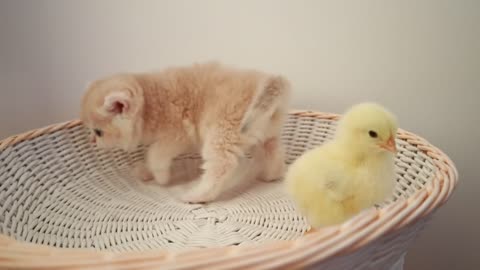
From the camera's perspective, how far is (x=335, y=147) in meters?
0.74

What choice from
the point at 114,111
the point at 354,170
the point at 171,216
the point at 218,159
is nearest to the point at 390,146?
the point at 354,170

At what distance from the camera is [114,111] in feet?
3.61

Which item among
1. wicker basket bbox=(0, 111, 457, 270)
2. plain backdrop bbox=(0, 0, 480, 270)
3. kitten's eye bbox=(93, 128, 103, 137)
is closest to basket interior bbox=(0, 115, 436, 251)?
wicker basket bbox=(0, 111, 457, 270)

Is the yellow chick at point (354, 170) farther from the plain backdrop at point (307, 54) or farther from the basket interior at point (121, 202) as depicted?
the plain backdrop at point (307, 54)

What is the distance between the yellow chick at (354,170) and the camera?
0.67 meters

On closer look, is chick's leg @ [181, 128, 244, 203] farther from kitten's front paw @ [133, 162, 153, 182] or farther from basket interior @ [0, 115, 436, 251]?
kitten's front paw @ [133, 162, 153, 182]

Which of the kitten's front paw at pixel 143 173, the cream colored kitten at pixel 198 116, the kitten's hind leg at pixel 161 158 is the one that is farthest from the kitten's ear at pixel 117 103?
the kitten's front paw at pixel 143 173

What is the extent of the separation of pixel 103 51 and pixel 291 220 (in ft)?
2.98

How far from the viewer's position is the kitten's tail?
0.98 m

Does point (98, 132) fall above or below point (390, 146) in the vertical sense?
below

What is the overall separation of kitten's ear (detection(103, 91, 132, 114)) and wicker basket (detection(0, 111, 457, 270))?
22 cm

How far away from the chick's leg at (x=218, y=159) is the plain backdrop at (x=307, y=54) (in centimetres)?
42

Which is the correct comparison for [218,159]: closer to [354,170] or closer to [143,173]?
[143,173]

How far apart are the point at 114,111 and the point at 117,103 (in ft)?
0.11
